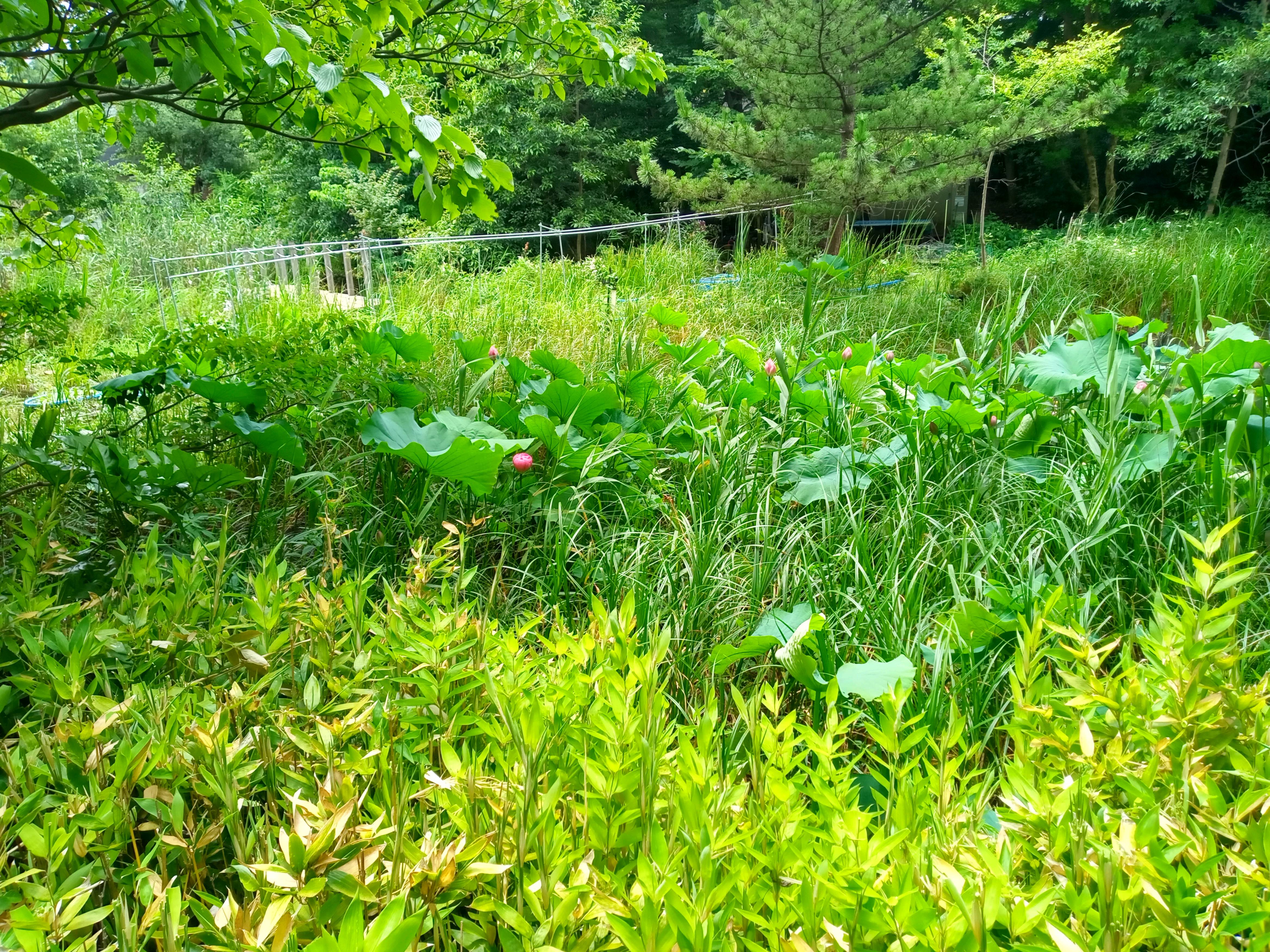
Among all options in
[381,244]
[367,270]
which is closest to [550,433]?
[367,270]

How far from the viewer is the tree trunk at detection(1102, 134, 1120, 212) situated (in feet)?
47.7

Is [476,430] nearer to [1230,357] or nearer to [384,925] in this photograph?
[384,925]

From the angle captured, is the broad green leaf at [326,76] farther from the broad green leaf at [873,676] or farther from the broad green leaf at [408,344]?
the broad green leaf at [408,344]

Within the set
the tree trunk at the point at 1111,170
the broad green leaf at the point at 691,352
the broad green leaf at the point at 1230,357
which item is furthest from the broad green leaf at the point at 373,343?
the tree trunk at the point at 1111,170

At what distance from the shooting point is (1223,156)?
44.1 feet

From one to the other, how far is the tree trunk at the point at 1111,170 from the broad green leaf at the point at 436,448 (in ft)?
48.8

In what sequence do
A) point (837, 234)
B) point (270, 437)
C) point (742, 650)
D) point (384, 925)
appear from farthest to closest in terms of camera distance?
point (837, 234) → point (270, 437) → point (742, 650) → point (384, 925)

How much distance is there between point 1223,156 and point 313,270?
1441 centimetres

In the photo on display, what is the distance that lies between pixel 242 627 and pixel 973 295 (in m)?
5.63

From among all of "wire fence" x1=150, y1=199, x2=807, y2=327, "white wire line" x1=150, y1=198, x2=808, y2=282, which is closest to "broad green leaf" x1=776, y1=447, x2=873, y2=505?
"wire fence" x1=150, y1=199, x2=807, y2=327

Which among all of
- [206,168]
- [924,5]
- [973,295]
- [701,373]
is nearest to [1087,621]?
[701,373]

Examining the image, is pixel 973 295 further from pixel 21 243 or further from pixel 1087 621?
pixel 21 243

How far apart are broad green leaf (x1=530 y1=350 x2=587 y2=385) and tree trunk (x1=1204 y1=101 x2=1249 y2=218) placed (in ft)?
44.6

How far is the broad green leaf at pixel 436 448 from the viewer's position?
75.9 inches
